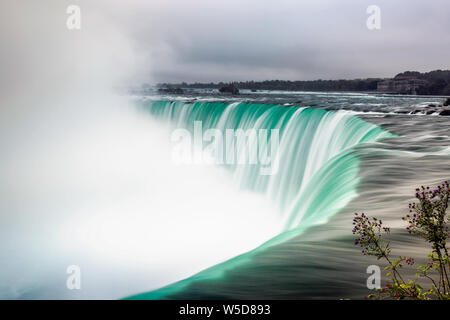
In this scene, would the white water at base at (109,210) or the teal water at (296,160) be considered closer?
the teal water at (296,160)

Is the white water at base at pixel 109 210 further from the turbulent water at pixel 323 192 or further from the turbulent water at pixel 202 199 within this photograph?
the turbulent water at pixel 323 192

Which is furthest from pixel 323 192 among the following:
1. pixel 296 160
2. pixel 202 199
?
pixel 202 199

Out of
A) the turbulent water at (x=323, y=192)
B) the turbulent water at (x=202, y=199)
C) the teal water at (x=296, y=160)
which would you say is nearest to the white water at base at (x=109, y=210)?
the turbulent water at (x=202, y=199)

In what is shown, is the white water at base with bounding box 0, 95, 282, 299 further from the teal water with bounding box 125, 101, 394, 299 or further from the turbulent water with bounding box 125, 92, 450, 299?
the turbulent water with bounding box 125, 92, 450, 299

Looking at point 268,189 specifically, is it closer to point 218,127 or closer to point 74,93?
point 218,127

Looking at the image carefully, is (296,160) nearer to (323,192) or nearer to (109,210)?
(323,192)
